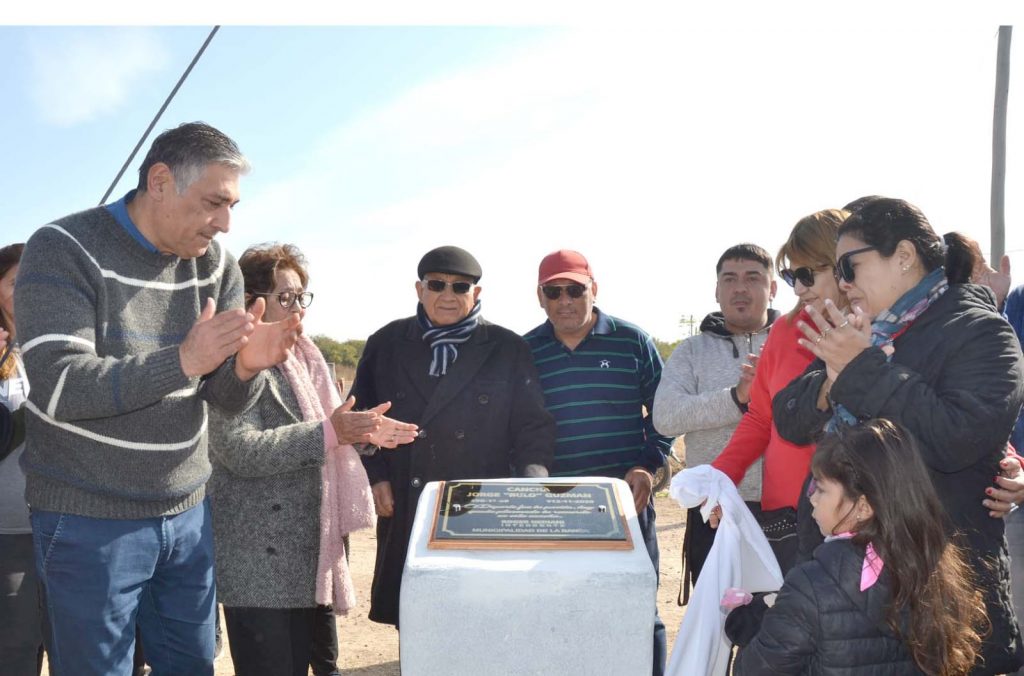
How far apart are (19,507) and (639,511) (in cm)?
268

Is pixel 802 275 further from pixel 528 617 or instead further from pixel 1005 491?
pixel 528 617

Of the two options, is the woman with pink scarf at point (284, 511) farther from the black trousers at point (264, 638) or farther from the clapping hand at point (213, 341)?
the clapping hand at point (213, 341)

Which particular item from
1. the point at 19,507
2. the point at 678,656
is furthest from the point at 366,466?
the point at 678,656

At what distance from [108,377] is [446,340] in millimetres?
1667

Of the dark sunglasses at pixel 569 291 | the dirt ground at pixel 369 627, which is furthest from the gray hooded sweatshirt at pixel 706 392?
the dirt ground at pixel 369 627

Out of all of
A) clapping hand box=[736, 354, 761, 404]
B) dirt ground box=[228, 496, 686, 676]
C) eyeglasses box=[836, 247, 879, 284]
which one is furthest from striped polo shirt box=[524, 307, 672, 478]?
dirt ground box=[228, 496, 686, 676]

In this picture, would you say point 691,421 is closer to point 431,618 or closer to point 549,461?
point 549,461

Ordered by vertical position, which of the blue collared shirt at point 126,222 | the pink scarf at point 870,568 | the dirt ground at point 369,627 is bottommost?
the dirt ground at point 369,627

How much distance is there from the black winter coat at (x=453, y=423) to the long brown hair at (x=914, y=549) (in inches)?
59.1

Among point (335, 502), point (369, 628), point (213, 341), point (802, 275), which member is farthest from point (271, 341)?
point (369, 628)

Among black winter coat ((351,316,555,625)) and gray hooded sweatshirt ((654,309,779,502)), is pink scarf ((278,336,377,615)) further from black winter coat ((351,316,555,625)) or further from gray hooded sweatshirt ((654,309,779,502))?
gray hooded sweatshirt ((654,309,779,502))

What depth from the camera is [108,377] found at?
2.32 meters

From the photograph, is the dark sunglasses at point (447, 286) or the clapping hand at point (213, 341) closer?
the clapping hand at point (213, 341)

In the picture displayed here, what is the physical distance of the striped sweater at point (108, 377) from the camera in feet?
7.70
